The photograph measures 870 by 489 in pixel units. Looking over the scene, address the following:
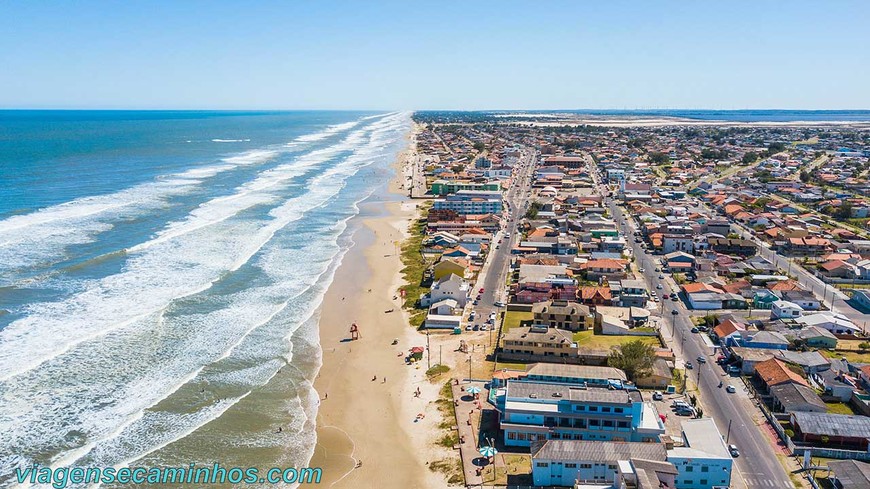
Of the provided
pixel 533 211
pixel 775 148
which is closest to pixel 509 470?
pixel 533 211

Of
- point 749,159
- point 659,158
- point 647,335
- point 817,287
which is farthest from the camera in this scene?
point 659,158

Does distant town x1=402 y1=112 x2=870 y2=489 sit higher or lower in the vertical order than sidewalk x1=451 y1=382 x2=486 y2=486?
higher

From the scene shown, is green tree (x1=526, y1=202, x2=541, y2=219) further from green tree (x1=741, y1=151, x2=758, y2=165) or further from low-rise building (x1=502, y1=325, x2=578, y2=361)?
green tree (x1=741, y1=151, x2=758, y2=165)

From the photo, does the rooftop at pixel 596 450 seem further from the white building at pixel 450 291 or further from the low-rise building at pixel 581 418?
the white building at pixel 450 291

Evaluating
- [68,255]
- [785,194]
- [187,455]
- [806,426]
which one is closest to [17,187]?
[68,255]

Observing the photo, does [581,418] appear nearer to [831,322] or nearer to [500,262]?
[831,322]

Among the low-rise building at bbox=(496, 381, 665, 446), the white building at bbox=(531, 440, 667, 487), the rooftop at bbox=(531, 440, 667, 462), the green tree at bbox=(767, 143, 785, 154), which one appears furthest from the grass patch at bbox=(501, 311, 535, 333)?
the green tree at bbox=(767, 143, 785, 154)
